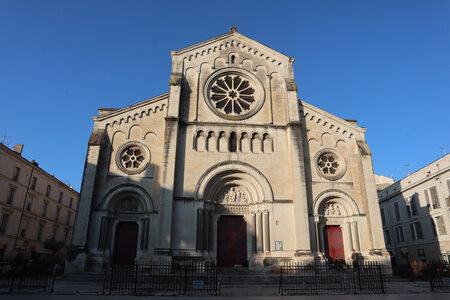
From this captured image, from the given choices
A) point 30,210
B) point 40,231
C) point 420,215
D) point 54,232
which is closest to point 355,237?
point 420,215

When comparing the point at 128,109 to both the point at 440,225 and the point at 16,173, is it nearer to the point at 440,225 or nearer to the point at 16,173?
the point at 16,173

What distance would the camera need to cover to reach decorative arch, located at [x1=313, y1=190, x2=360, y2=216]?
2144cm

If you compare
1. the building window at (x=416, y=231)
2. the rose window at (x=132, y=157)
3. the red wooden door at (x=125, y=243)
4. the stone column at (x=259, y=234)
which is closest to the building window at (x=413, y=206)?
the building window at (x=416, y=231)

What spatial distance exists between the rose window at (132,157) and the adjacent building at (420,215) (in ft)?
79.5

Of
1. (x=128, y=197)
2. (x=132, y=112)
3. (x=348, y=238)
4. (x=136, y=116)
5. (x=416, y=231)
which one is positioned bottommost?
(x=348, y=238)

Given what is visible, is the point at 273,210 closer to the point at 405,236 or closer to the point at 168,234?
the point at 168,234

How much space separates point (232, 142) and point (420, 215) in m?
20.3

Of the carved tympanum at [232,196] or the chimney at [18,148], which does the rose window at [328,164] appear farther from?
the chimney at [18,148]

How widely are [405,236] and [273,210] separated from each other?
1999 cm

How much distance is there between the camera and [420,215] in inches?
1185

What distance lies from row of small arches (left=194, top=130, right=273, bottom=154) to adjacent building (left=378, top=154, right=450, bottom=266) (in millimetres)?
16088

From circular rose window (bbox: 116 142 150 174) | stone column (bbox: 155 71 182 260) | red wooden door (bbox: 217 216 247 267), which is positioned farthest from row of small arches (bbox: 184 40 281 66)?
red wooden door (bbox: 217 216 247 267)

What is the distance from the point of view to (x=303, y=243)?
19547 mm

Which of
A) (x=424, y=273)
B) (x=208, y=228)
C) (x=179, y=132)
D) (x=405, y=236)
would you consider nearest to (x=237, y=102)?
(x=179, y=132)
